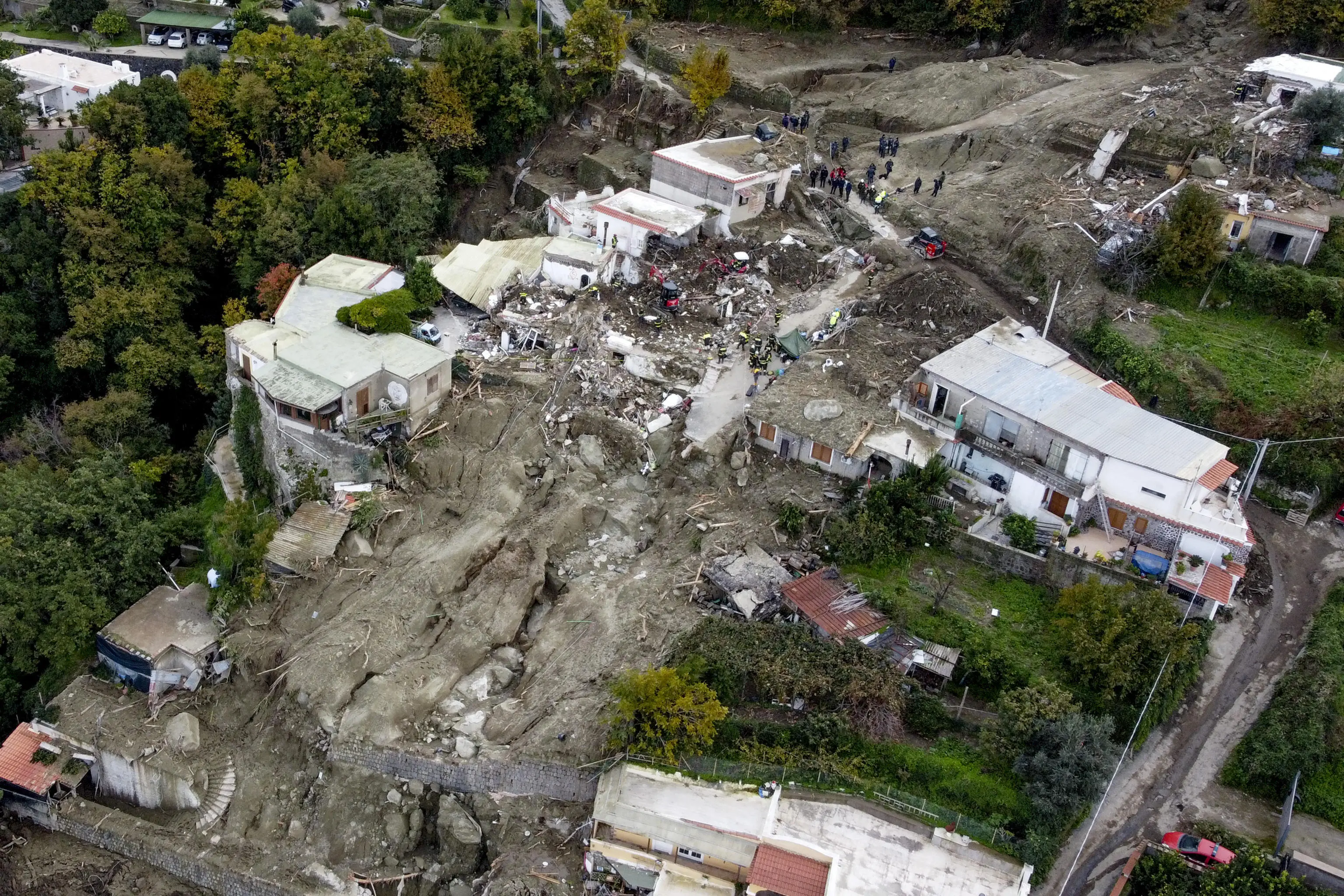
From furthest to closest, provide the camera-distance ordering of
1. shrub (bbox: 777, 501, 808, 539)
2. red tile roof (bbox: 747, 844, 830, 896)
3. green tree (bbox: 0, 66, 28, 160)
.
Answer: green tree (bbox: 0, 66, 28, 160) → shrub (bbox: 777, 501, 808, 539) → red tile roof (bbox: 747, 844, 830, 896)

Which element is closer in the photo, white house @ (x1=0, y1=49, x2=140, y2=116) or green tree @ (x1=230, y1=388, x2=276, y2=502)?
green tree @ (x1=230, y1=388, x2=276, y2=502)

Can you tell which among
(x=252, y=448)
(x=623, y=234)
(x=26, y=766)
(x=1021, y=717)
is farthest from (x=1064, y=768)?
(x=26, y=766)

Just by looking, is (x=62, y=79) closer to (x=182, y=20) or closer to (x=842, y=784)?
(x=182, y=20)

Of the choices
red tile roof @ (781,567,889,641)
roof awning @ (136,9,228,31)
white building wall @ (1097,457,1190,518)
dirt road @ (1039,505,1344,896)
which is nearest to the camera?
dirt road @ (1039,505,1344,896)

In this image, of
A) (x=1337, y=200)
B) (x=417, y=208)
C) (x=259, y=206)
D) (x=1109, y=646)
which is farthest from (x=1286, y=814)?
(x=259, y=206)

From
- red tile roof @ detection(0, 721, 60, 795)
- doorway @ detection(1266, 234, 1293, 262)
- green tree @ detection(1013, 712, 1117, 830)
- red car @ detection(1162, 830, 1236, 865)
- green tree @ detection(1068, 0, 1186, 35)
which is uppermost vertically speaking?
green tree @ detection(1068, 0, 1186, 35)

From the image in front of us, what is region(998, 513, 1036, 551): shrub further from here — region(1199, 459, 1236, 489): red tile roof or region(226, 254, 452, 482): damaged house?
region(226, 254, 452, 482): damaged house

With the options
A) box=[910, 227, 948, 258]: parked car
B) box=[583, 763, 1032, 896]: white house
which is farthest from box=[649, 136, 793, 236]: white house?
box=[583, 763, 1032, 896]: white house
